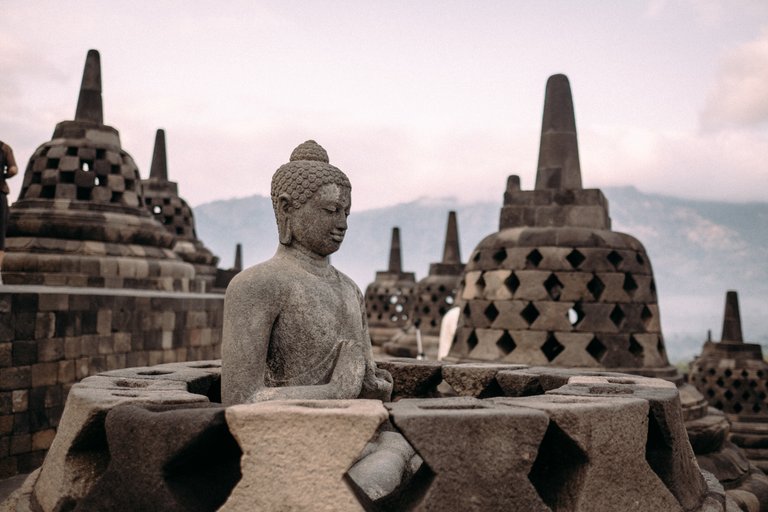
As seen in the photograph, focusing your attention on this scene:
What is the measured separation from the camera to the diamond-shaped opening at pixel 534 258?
274 inches

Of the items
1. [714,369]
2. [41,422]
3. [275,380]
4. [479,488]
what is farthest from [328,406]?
[714,369]

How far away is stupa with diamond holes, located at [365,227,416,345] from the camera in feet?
66.4

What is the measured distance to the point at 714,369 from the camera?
13.6 meters

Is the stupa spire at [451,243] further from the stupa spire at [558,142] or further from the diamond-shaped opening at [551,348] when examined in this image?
the diamond-shaped opening at [551,348]

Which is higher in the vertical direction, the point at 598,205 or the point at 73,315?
the point at 598,205

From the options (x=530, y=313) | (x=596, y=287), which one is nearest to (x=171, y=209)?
(x=530, y=313)

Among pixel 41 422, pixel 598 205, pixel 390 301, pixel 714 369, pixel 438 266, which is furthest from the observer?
pixel 390 301

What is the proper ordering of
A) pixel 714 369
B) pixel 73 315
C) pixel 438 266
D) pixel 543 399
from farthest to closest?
pixel 438 266 → pixel 714 369 → pixel 73 315 → pixel 543 399

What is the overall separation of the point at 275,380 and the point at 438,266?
48.5ft

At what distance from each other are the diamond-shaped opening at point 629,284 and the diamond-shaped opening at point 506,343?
1.23m

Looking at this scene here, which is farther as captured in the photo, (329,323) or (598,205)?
(598,205)

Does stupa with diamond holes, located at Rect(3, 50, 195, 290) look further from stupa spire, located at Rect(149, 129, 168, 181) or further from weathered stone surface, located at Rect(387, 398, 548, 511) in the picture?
weathered stone surface, located at Rect(387, 398, 548, 511)

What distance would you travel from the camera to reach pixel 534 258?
700 centimetres

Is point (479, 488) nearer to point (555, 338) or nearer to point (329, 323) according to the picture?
point (329, 323)
